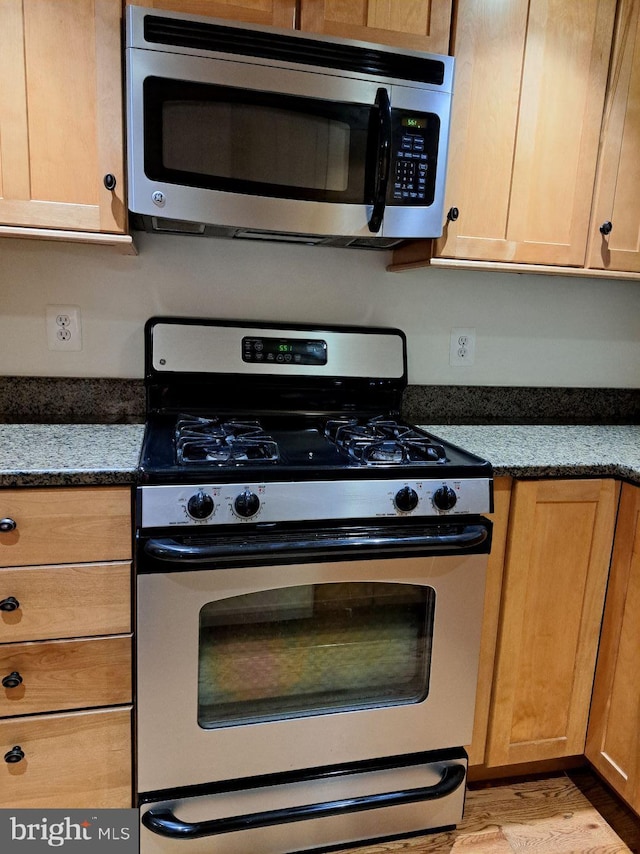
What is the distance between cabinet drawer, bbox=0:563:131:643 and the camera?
1.20m

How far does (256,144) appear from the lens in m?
1.38

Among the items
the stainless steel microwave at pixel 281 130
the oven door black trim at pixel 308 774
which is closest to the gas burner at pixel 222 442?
the stainless steel microwave at pixel 281 130

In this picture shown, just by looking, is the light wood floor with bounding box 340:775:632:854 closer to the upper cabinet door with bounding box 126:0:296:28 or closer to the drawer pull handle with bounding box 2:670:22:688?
the drawer pull handle with bounding box 2:670:22:688

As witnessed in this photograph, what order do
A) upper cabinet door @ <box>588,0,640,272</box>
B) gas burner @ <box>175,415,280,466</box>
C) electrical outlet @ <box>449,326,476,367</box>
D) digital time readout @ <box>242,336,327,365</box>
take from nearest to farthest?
gas burner @ <box>175,415,280,466</box> < upper cabinet door @ <box>588,0,640,272</box> < digital time readout @ <box>242,336,327,365</box> < electrical outlet @ <box>449,326,476,367</box>

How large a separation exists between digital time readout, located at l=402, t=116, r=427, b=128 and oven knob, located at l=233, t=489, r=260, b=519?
95 cm

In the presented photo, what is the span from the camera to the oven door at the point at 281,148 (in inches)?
51.3

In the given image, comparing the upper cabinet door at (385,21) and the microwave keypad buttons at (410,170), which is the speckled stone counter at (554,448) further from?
the upper cabinet door at (385,21)

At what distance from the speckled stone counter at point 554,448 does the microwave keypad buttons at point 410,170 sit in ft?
2.11

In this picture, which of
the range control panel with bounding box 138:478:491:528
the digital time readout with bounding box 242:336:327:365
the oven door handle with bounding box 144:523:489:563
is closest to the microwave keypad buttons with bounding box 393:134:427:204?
the digital time readout with bounding box 242:336:327:365

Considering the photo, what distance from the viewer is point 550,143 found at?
5.15 feet

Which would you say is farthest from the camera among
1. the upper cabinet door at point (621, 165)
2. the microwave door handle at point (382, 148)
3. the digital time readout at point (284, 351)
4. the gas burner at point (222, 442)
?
the digital time readout at point (284, 351)

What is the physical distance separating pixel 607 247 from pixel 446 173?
0.52 m

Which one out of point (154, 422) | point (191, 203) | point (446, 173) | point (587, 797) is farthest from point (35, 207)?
point (587, 797)

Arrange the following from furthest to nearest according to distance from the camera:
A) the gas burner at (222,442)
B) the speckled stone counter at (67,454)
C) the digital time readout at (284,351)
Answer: the digital time readout at (284,351) < the gas burner at (222,442) < the speckled stone counter at (67,454)
